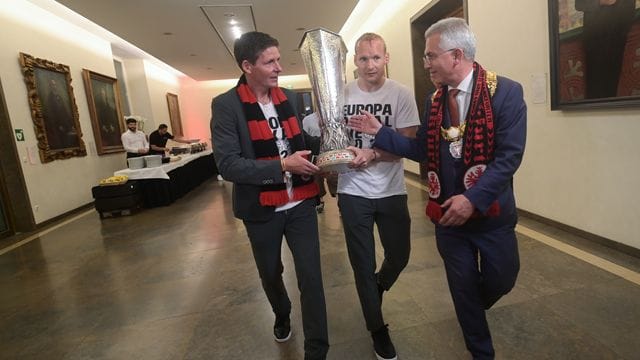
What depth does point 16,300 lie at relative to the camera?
298 cm

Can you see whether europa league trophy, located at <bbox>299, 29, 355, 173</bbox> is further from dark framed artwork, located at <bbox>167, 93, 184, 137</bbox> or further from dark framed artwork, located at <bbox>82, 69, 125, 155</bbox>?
dark framed artwork, located at <bbox>167, 93, 184, 137</bbox>

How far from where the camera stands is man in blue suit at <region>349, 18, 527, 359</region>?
1346mm

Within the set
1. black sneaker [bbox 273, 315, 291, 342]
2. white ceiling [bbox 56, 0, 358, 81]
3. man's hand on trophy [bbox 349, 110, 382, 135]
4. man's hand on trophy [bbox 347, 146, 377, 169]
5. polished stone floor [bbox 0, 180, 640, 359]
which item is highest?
white ceiling [bbox 56, 0, 358, 81]

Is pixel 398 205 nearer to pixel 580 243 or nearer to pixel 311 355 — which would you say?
pixel 311 355

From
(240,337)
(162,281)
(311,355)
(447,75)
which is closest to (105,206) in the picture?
(162,281)

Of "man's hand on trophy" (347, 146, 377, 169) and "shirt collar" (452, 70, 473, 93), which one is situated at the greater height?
"shirt collar" (452, 70, 473, 93)

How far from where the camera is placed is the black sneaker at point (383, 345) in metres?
1.79

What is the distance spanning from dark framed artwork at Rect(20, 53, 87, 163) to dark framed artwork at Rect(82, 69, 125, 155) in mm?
600

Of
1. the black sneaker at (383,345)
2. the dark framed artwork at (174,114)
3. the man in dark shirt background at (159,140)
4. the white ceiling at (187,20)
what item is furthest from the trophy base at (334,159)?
the dark framed artwork at (174,114)

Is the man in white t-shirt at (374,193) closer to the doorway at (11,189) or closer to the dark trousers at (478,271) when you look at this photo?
the dark trousers at (478,271)

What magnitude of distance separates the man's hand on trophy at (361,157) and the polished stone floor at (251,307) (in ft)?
3.30

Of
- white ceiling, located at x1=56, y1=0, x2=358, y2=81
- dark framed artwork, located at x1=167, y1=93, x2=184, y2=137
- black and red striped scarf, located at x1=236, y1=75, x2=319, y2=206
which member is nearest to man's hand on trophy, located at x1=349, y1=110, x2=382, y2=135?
black and red striped scarf, located at x1=236, y1=75, x2=319, y2=206

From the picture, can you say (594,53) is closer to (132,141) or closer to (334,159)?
(334,159)

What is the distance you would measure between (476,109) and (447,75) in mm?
176
